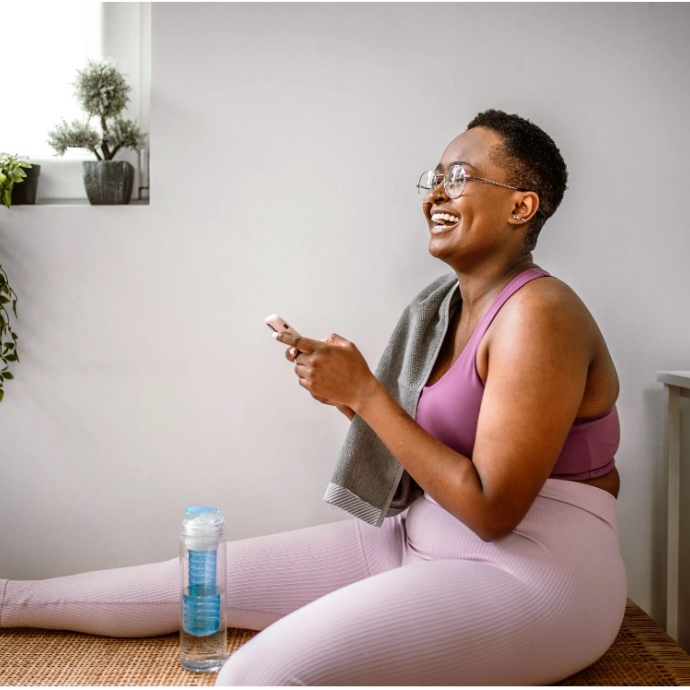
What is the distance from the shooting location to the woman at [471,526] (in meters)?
0.79

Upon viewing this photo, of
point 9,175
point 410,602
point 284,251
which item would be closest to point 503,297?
point 410,602

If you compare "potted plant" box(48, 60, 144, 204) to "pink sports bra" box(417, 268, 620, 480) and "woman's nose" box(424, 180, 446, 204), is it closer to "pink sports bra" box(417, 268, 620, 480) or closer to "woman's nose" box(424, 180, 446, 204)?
"woman's nose" box(424, 180, 446, 204)

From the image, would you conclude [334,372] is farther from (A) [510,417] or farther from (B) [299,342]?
(A) [510,417]

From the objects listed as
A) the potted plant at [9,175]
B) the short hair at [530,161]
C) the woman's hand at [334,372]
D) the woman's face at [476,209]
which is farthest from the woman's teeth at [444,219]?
the potted plant at [9,175]

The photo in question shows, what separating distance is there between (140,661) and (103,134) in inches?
39.3

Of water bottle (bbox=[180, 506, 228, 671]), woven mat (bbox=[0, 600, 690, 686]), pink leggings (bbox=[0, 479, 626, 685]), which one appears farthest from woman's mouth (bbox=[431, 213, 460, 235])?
woven mat (bbox=[0, 600, 690, 686])

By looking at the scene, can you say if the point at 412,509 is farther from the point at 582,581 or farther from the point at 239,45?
the point at 239,45

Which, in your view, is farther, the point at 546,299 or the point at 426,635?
the point at 546,299

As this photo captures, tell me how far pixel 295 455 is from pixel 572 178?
31.8 inches

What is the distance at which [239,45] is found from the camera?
1.38m

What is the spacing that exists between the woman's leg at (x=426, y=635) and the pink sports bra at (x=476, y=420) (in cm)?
18

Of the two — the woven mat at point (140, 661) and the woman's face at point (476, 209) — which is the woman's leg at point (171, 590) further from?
the woman's face at point (476, 209)

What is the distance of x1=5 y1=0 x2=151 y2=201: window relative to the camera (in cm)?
144

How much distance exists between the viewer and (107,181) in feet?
4.51
